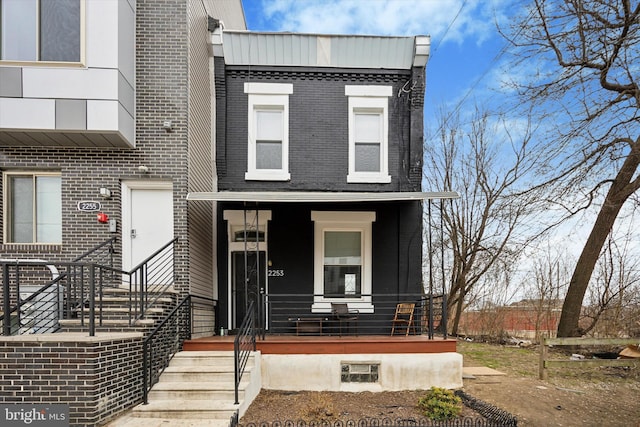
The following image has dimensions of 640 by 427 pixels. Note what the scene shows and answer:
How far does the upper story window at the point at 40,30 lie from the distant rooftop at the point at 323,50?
295 cm

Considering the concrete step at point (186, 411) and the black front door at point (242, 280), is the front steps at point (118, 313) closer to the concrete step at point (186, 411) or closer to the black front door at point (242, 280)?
the concrete step at point (186, 411)

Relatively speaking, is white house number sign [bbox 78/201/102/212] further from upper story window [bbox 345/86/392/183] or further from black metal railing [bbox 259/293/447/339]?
upper story window [bbox 345/86/392/183]

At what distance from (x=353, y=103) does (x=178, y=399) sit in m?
6.97

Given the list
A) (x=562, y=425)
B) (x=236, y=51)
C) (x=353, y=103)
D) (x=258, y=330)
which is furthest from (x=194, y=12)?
(x=562, y=425)

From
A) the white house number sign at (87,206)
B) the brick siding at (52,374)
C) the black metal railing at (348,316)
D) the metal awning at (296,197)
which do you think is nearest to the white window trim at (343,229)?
the black metal railing at (348,316)

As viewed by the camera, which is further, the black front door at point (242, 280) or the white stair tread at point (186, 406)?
the black front door at point (242, 280)

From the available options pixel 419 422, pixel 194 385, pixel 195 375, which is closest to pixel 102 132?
pixel 195 375

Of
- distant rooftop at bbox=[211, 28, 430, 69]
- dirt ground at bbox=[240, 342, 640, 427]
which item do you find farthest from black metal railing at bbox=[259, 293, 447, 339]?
distant rooftop at bbox=[211, 28, 430, 69]

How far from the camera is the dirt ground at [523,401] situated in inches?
213

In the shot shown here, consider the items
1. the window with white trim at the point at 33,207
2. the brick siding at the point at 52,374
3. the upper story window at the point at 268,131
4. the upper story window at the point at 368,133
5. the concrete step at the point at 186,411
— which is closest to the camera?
the brick siding at the point at 52,374

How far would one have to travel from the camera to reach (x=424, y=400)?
223 inches

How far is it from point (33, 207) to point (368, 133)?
7.16 m

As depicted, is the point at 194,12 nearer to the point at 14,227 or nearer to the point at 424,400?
the point at 14,227

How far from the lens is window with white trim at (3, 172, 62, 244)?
701 centimetres
